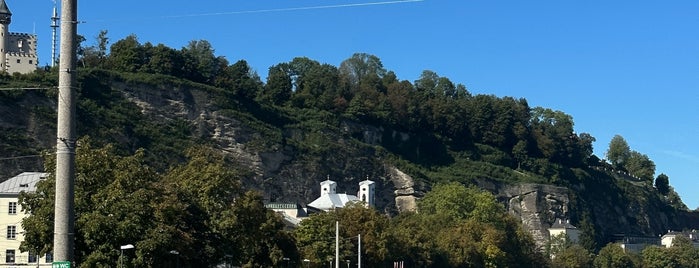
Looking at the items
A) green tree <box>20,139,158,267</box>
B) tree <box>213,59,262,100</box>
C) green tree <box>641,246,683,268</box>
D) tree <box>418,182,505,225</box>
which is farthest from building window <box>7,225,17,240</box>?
green tree <box>641,246,683,268</box>

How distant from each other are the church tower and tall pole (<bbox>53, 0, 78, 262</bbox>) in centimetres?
17157

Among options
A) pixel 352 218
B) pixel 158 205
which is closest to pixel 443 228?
pixel 352 218

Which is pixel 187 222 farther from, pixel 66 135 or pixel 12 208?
pixel 66 135

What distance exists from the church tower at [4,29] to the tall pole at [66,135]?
171568 mm

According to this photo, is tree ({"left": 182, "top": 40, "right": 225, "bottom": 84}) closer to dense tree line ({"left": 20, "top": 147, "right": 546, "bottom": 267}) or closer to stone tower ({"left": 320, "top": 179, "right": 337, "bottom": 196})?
stone tower ({"left": 320, "top": 179, "right": 337, "bottom": 196})

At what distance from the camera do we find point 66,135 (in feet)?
58.6

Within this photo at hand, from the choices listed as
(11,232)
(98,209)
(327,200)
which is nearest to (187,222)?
(98,209)

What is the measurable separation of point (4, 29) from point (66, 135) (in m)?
177

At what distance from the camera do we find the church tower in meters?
183

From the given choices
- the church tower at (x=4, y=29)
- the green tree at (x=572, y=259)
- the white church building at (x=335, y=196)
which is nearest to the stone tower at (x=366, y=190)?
the white church building at (x=335, y=196)

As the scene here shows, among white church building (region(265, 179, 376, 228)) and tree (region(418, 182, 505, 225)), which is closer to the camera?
white church building (region(265, 179, 376, 228))

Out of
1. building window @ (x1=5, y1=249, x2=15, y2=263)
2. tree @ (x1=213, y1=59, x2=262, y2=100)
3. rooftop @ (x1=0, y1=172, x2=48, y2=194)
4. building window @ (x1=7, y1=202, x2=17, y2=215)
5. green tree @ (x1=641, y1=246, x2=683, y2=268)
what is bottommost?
green tree @ (x1=641, y1=246, x2=683, y2=268)

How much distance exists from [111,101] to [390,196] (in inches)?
2000

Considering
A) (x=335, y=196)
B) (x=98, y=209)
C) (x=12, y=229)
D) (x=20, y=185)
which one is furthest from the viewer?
(x=335, y=196)
